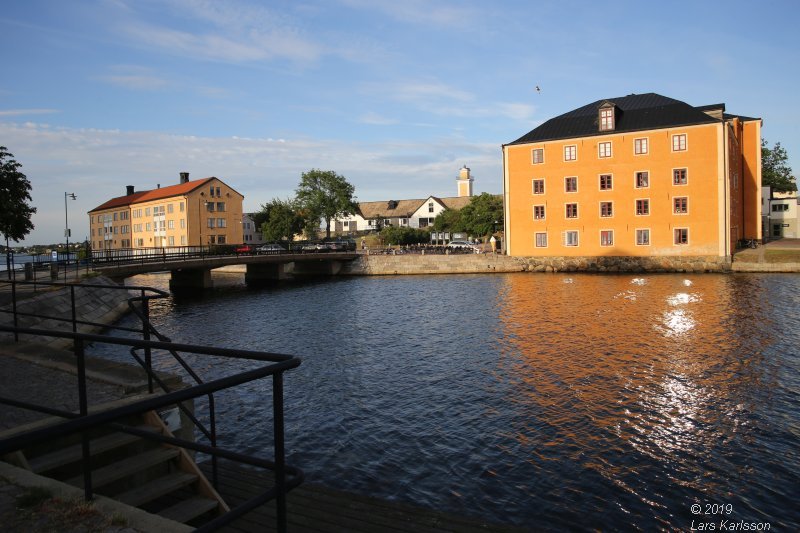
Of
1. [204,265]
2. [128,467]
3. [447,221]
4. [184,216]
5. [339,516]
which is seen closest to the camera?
[128,467]

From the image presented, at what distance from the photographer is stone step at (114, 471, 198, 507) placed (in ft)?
18.9

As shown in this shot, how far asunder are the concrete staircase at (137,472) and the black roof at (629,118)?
5822cm

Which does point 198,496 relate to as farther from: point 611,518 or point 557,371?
point 557,371

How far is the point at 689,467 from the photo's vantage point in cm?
1088

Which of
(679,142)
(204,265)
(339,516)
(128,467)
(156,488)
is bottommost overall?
(339,516)

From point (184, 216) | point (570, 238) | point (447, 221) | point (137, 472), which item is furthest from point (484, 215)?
point (137, 472)

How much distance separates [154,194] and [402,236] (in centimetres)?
4530

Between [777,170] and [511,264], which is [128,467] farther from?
[777,170]

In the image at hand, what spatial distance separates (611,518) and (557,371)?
31.2ft

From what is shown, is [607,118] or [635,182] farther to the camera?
[607,118]

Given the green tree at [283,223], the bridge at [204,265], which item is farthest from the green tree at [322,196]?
the bridge at [204,265]

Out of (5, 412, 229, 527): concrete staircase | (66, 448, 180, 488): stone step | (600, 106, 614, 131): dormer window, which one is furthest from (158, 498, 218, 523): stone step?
(600, 106, 614, 131): dormer window

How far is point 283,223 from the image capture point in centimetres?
10438

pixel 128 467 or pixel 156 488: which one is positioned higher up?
pixel 128 467
